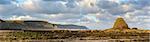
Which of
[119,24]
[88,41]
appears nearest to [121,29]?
[119,24]

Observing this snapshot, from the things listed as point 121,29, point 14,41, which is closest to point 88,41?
point 14,41

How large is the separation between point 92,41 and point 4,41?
16.1 meters

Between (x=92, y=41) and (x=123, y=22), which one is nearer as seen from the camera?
(x=92, y=41)

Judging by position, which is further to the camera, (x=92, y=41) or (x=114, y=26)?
(x=114, y=26)

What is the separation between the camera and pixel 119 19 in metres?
172

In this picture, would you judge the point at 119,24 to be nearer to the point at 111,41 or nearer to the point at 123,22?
→ the point at 123,22

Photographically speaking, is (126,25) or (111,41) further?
(126,25)

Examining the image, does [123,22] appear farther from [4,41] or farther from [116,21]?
[4,41]

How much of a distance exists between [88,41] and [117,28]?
89.6 metres

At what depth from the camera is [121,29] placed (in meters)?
169

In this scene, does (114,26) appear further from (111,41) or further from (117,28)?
(111,41)

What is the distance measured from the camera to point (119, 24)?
558ft

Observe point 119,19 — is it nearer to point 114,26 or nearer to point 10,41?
point 114,26

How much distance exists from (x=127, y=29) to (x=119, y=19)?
484 cm
